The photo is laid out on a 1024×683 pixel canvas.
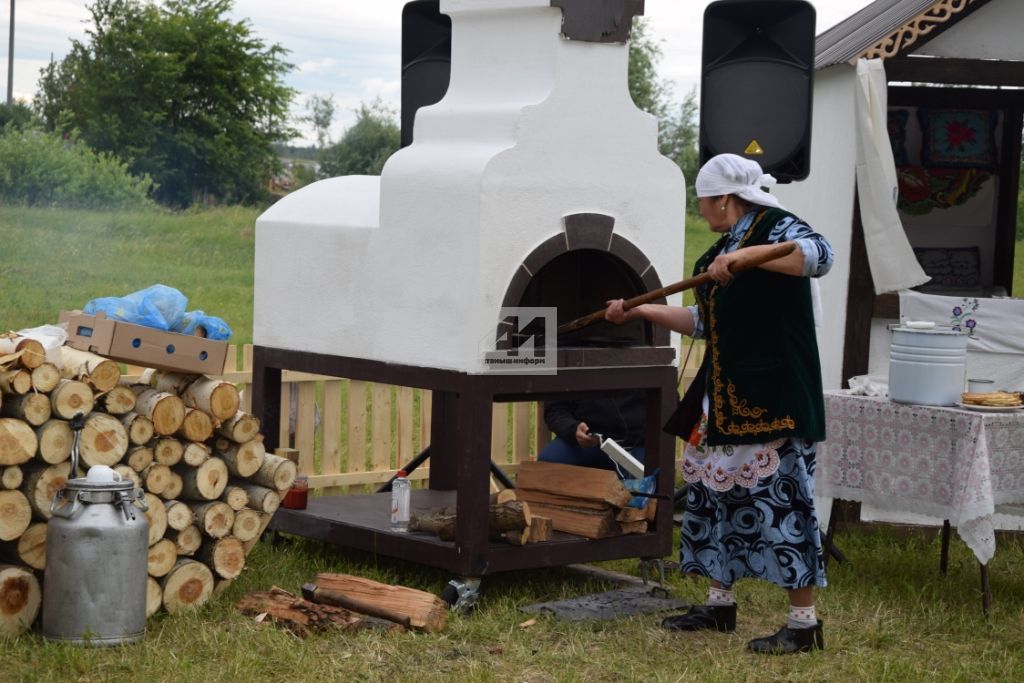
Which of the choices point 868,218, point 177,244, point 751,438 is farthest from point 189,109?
point 751,438

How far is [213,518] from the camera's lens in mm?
5996

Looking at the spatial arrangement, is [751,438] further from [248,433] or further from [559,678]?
[248,433]

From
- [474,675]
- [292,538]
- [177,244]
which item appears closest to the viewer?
[474,675]

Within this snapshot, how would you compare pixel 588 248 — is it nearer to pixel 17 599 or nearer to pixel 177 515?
pixel 177 515

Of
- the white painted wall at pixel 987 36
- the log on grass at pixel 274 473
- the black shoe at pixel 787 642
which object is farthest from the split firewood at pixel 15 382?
the white painted wall at pixel 987 36

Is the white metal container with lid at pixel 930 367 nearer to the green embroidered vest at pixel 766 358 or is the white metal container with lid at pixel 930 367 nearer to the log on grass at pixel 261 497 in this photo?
the green embroidered vest at pixel 766 358

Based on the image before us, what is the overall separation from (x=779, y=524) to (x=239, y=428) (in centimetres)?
224

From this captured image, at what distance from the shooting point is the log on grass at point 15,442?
5352mm

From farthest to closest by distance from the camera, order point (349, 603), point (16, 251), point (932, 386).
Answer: point (16, 251), point (932, 386), point (349, 603)

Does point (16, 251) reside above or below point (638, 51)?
below

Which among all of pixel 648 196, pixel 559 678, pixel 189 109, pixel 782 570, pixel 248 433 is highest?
pixel 189 109

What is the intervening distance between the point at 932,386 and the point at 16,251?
1550 centimetres

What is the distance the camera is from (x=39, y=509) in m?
5.49

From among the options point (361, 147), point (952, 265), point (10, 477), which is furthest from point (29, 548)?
point (361, 147)
